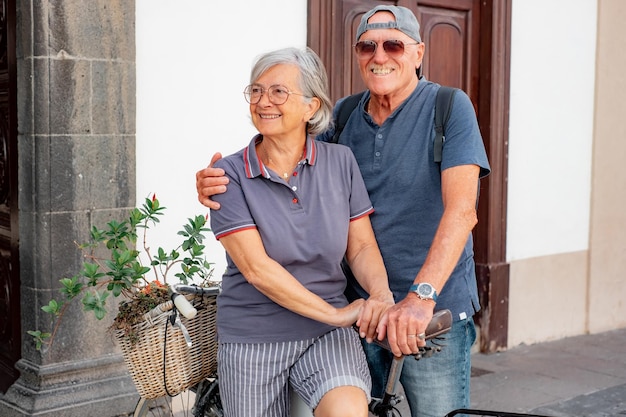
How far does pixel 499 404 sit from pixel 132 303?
3535 mm

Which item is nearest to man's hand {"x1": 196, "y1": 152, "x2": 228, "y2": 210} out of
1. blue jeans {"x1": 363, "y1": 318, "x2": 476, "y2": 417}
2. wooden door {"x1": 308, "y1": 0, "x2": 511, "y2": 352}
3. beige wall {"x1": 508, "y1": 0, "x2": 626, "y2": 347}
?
blue jeans {"x1": 363, "y1": 318, "x2": 476, "y2": 417}

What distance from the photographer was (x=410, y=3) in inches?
272

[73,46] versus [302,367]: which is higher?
[73,46]

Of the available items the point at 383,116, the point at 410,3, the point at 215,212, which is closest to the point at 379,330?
the point at 215,212

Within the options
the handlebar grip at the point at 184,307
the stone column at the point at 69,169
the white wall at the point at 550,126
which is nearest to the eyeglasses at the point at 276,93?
the handlebar grip at the point at 184,307

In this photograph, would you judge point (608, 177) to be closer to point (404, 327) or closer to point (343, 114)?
point (343, 114)

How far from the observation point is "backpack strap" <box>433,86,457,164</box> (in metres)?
3.11

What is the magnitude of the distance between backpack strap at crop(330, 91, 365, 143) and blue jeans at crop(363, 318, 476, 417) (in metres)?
0.77

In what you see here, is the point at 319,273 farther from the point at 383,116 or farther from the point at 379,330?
the point at 383,116

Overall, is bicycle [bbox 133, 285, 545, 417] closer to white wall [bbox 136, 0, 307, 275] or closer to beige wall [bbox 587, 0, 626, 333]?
white wall [bbox 136, 0, 307, 275]

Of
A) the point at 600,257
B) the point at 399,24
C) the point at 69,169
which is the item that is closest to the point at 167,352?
the point at 399,24

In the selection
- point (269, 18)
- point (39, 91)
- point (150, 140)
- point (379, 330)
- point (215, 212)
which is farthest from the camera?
point (269, 18)

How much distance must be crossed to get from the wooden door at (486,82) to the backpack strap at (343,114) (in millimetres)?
3697

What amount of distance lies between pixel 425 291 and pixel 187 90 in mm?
3022
